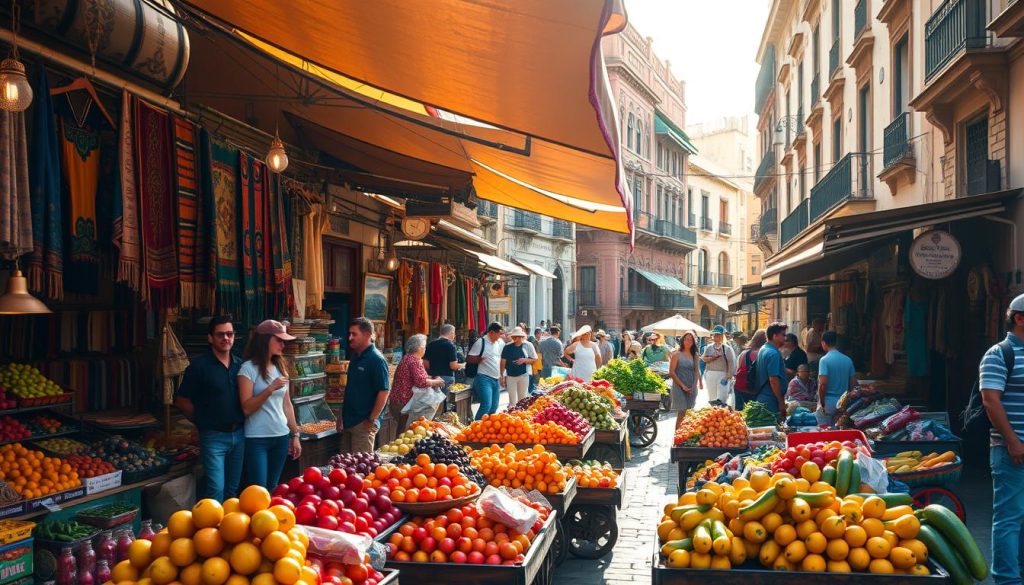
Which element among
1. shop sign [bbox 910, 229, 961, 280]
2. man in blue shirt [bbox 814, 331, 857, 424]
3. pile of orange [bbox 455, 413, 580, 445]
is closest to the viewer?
pile of orange [bbox 455, 413, 580, 445]

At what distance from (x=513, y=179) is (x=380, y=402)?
11.7 feet

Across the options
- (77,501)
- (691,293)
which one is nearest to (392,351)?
(77,501)

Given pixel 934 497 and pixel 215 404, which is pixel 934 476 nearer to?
pixel 934 497

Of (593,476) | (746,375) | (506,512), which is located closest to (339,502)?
(506,512)

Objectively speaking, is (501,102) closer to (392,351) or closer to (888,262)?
(392,351)

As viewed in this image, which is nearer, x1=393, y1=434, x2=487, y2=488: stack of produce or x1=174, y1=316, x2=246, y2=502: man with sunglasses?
x1=393, y1=434, x2=487, y2=488: stack of produce

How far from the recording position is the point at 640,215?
45.2 meters

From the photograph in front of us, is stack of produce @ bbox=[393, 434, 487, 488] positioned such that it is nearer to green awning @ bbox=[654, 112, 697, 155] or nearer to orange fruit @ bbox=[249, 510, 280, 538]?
orange fruit @ bbox=[249, 510, 280, 538]

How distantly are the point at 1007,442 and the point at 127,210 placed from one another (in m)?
6.02

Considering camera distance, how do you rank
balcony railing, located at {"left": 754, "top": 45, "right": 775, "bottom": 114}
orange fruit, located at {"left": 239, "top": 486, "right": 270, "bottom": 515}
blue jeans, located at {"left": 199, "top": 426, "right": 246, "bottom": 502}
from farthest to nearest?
balcony railing, located at {"left": 754, "top": 45, "right": 775, "bottom": 114} → blue jeans, located at {"left": 199, "top": 426, "right": 246, "bottom": 502} → orange fruit, located at {"left": 239, "top": 486, "right": 270, "bottom": 515}

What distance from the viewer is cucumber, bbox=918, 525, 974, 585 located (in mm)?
3979

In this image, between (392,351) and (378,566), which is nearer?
(378,566)

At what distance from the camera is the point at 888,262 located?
14.3 meters

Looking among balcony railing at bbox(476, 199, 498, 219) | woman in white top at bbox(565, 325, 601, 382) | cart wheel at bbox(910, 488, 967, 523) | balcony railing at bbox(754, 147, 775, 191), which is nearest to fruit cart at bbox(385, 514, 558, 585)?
cart wheel at bbox(910, 488, 967, 523)
